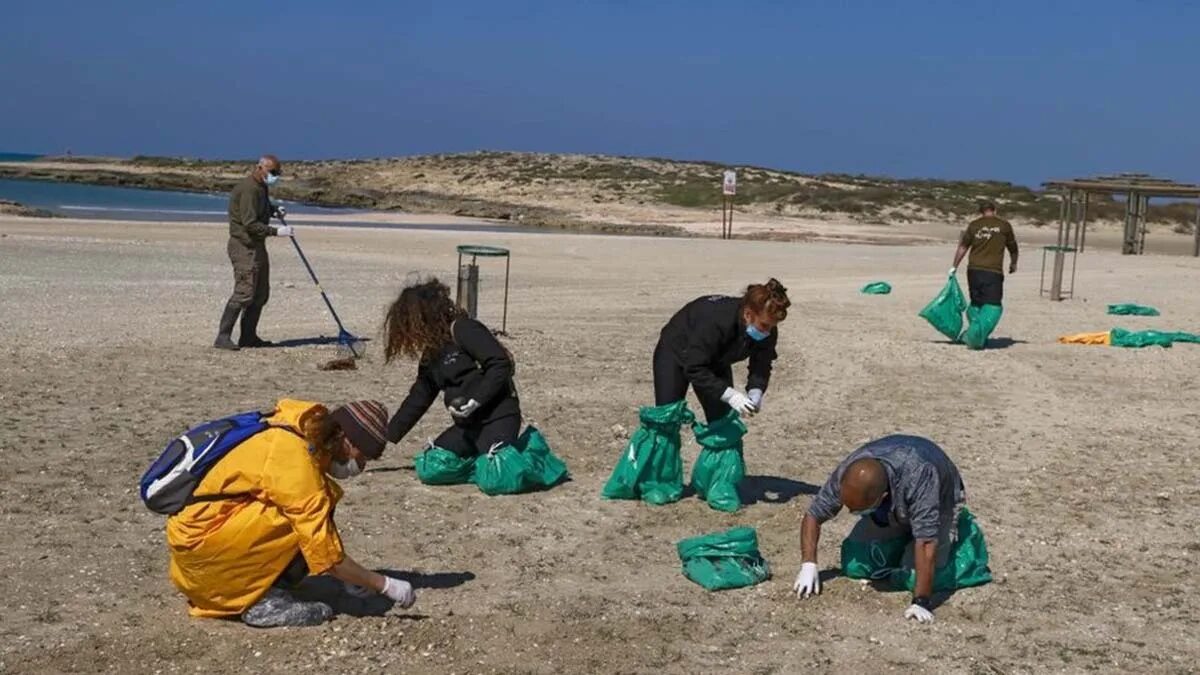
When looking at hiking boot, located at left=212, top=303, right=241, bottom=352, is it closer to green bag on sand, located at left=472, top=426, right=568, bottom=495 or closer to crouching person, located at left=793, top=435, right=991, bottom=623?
green bag on sand, located at left=472, top=426, right=568, bottom=495

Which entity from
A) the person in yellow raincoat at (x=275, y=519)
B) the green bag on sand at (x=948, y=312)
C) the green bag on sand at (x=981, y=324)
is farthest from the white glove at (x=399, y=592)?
the green bag on sand at (x=948, y=312)

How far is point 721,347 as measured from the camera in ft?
23.5

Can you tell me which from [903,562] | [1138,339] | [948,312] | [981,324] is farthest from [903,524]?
[1138,339]

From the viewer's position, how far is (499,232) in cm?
3772

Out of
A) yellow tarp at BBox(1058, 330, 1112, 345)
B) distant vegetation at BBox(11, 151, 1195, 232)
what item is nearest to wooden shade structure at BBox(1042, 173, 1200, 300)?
yellow tarp at BBox(1058, 330, 1112, 345)

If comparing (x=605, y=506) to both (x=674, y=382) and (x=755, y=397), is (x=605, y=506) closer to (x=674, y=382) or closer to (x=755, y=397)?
(x=674, y=382)

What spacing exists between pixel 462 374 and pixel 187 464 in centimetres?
236

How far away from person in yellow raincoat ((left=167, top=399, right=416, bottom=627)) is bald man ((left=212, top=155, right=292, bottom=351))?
6.96 m

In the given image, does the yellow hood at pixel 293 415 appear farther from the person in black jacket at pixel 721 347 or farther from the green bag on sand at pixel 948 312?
the green bag on sand at pixel 948 312

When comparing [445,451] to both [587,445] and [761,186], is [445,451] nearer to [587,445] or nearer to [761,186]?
[587,445]

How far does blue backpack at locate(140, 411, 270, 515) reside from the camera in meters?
5.20

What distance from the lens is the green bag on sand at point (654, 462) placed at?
289 inches

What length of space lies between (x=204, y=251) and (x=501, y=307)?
32.8 feet

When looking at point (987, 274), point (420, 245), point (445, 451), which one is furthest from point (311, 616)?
point (420, 245)
